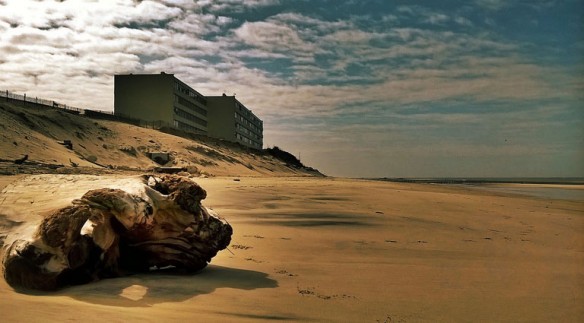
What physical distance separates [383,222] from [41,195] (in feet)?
18.9

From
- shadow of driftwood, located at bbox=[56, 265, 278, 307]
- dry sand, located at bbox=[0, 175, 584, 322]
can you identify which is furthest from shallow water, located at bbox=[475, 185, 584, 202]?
shadow of driftwood, located at bbox=[56, 265, 278, 307]

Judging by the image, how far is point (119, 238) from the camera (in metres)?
3.98

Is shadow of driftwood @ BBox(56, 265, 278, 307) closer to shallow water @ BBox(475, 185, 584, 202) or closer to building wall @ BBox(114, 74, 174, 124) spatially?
shallow water @ BBox(475, 185, 584, 202)

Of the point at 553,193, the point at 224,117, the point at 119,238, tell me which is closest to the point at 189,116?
the point at 224,117

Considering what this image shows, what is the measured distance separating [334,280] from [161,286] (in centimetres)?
162

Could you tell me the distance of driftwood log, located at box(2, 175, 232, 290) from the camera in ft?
10.8

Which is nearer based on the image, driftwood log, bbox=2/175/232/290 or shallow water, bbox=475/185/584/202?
driftwood log, bbox=2/175/232/290

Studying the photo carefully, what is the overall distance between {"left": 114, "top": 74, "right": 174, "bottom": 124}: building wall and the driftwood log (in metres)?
57.4

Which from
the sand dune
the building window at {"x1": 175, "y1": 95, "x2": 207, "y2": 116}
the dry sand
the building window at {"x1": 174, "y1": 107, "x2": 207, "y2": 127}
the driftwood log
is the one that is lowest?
the dry sand

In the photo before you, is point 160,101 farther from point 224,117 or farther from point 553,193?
point 553,193

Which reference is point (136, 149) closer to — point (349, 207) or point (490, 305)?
point (349, 207)

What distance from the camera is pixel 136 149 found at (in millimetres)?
31297

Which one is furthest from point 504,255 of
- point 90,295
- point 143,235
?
point 90,295

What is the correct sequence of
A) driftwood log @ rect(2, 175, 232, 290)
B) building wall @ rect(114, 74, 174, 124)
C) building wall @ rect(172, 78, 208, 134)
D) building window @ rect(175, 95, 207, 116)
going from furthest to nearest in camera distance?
building window @ rect(175, 95, 207, 116)
building wall @ rect(172, 78, 208, 134)
building wall @ rect(114, 74, 174, 124)
driftwood log @ rect(2, 175, 232, 290)
